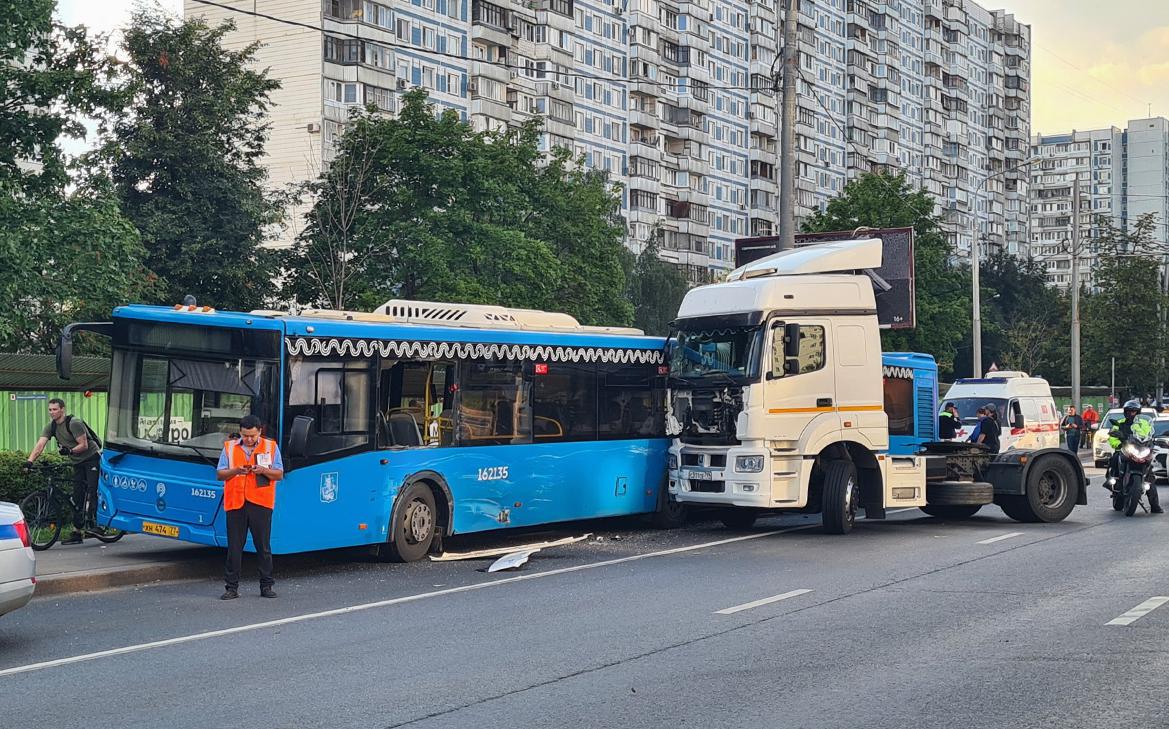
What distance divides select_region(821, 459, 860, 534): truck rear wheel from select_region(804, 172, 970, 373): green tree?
44.9 m

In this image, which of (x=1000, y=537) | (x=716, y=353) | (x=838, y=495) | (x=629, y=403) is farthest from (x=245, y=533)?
(x=1000, y=537)

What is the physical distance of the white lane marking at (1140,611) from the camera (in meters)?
11.2

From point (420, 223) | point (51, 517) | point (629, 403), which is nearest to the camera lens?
point (51, 517)

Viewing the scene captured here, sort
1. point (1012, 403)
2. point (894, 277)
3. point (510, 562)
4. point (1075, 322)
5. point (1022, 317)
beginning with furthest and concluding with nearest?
point (1022, 317), point (1075, 322), point (1012, 403), point (894, 277), point (510, 562)

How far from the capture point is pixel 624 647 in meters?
10.3

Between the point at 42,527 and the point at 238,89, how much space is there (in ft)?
87.4

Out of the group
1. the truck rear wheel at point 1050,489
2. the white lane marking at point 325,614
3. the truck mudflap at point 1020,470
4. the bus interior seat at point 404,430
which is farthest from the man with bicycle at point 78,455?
the truck rear wheel at point 1050,489

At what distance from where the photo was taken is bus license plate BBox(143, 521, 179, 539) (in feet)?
48.4

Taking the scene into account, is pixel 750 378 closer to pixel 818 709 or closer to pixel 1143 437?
pixel 1143 437

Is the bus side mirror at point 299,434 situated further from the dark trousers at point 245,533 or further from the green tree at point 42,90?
the green tree at point 42,90

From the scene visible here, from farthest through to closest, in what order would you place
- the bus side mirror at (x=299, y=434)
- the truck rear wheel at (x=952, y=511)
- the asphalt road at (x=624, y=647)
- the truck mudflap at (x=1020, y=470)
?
the truck rear wheel at (x=952, y=511) → the truck mudflap at (x=1020, y=470) → the bus side mirror at (x=299, y=434) → the asphalt road at (x=624, y=647)

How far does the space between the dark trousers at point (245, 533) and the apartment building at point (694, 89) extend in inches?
1013

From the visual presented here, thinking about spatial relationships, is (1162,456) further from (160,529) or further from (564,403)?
(160,529)

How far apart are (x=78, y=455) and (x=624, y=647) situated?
9.07 m
